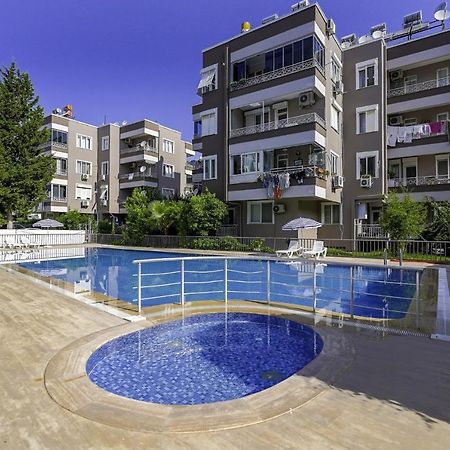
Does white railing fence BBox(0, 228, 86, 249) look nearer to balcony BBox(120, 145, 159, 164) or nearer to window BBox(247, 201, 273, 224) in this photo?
balcony BBox(120, 145, 159, 164)

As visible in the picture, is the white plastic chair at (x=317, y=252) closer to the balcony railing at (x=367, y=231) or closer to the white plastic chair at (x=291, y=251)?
the white plastic chair at (x=291, y=251)

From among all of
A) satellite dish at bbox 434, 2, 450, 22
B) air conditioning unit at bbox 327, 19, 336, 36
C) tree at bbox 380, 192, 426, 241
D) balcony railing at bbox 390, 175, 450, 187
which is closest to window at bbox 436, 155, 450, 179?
balcony railing at bbox 390, 175, 450, 187

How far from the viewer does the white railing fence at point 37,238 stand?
2766 centimetres

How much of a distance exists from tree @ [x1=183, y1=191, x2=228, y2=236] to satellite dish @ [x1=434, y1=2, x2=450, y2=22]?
20317mm

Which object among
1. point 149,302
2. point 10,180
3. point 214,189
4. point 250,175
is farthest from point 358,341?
point 10,180

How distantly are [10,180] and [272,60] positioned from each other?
23652 mm

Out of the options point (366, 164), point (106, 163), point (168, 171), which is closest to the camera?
point (366, 164)

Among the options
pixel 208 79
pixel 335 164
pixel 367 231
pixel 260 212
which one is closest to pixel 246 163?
pixel 260 212

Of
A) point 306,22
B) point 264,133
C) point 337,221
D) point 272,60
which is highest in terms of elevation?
point 306,22

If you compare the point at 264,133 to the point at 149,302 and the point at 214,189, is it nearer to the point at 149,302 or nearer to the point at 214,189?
the point at 214,189

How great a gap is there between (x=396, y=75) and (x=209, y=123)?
14.6m

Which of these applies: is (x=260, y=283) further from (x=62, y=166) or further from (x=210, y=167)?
(x=62, y=166)

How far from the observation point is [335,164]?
24.7m

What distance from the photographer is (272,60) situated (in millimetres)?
23797
